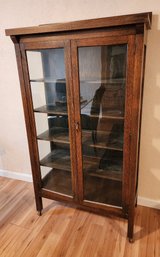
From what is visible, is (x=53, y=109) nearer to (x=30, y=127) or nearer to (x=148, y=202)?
(x=30, y=127)

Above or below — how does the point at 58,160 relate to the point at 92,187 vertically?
above

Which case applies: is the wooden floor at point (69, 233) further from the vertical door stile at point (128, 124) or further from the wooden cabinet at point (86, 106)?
the vertical door stile at point (128, 124)

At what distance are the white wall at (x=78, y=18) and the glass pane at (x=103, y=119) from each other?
38 cm

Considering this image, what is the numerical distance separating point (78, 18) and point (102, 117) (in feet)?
2.98

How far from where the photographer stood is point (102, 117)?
1615 millimetres

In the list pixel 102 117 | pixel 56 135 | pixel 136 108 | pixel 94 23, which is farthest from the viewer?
pixel 56 135

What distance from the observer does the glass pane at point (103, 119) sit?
1.43 m

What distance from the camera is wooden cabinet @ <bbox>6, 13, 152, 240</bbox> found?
1295 mm

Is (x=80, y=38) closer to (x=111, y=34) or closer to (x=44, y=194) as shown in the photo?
(x=111, y=34)

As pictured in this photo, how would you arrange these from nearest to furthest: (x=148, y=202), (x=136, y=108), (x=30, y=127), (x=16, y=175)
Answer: (x=136, y=108), (x=30, y=127), (x=148, y=202), (x=16, y=175)

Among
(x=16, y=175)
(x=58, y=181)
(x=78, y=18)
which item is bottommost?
(x=16, y=175)

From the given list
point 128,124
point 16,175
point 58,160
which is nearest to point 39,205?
point 58,160

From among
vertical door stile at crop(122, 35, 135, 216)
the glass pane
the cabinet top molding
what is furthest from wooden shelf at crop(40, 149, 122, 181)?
the cabinet top molding

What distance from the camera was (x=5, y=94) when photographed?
226 cm
